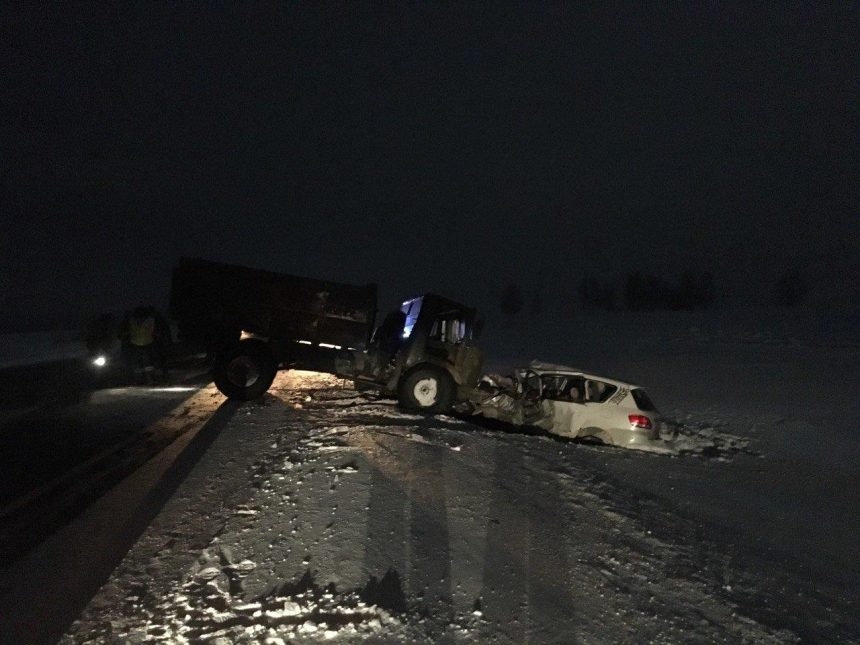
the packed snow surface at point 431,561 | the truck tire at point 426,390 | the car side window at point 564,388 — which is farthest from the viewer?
the truck tire at point 426,390

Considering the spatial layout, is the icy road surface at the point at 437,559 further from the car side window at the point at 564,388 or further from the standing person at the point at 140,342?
the standing person at the point at 140,342

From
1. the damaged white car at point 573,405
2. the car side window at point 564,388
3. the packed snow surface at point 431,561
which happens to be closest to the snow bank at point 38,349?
the damaged white car at point 573,405

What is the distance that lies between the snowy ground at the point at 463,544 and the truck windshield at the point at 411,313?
5.99 ft

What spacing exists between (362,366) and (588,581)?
21.0ft

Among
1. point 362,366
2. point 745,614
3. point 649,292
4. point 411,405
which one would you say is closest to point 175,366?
point 362,366

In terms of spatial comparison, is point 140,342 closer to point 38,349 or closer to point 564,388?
point 564,388

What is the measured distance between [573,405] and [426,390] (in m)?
2.57

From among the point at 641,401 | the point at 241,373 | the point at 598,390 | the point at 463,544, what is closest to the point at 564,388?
the point at 598,390

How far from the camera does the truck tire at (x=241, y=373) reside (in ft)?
30.5

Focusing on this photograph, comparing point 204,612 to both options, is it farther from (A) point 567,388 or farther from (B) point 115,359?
(B) point 115,359

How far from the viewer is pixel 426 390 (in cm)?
944

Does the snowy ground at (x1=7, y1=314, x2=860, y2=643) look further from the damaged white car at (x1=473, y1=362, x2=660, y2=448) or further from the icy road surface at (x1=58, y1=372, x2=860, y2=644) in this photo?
the damaged white car at (x1=473, y1=362, x2=660, y2=448)

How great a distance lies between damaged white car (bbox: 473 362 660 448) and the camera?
8.87 meters

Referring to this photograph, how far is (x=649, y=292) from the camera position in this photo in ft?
297
